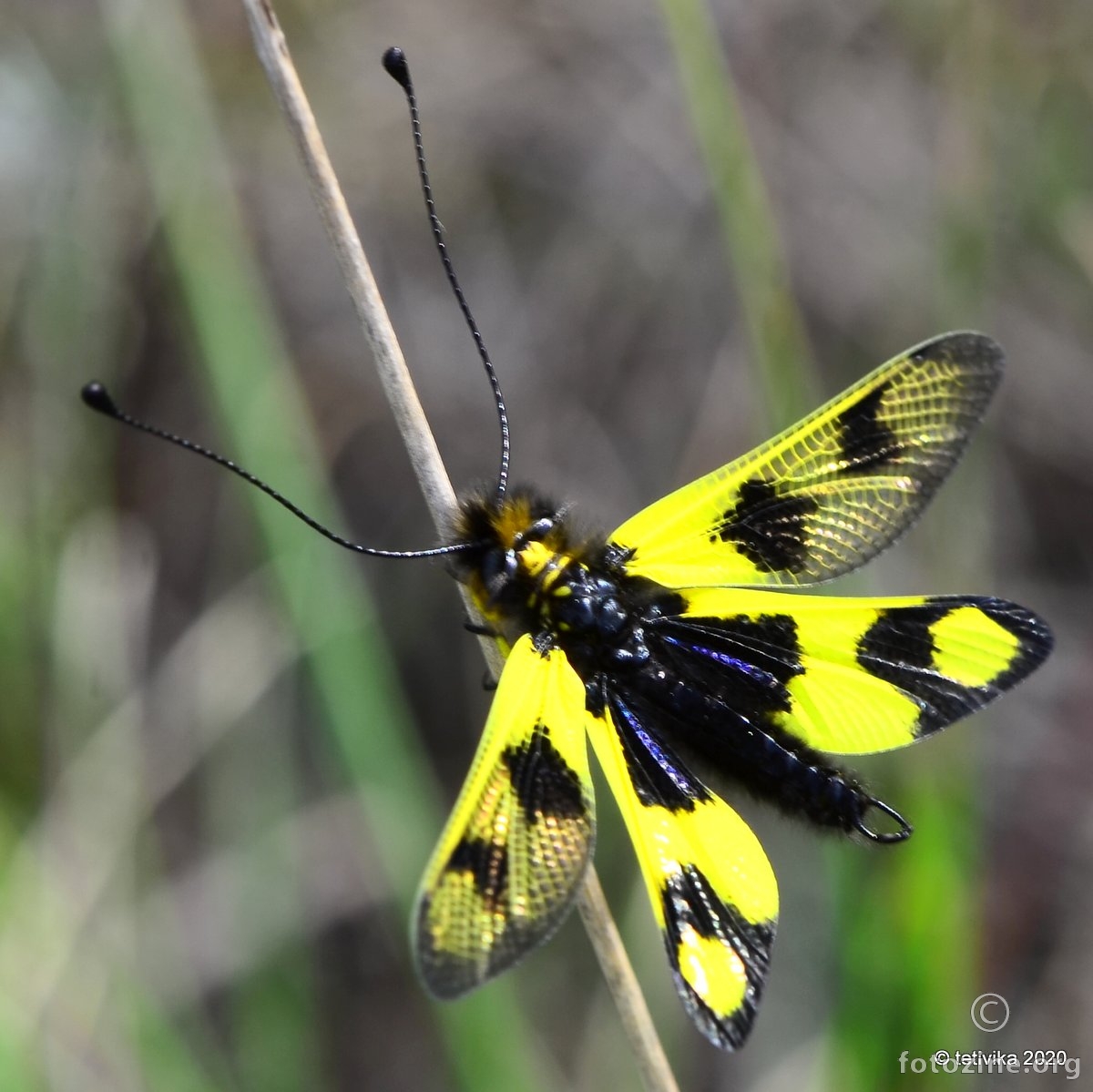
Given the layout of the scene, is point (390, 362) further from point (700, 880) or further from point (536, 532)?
point (700, 880)

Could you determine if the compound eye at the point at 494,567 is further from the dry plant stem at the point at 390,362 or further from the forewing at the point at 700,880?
the forewing at the point at 700,880

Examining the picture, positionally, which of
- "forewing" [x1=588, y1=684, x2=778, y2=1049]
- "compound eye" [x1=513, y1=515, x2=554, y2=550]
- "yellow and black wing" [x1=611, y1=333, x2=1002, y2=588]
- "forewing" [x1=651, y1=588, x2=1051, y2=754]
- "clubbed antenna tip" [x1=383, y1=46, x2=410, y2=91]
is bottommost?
"forewing" [x1=588, y1=684, x2=778, y2=1049]

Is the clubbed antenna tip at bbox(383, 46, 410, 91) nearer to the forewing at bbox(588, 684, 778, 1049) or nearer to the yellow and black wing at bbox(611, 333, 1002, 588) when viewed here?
the yellow and black wing at bbox(611, 333, 1002, 588)

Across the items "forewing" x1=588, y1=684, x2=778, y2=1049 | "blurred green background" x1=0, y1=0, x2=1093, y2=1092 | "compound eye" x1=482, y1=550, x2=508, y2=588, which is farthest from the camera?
"blurred green background" x1=0, y1=0, x2=1093, y2=1092

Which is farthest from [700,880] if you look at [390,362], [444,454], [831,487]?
[444,454]

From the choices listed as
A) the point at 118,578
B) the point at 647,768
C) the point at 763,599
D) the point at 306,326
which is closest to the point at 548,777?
the point at 647,768

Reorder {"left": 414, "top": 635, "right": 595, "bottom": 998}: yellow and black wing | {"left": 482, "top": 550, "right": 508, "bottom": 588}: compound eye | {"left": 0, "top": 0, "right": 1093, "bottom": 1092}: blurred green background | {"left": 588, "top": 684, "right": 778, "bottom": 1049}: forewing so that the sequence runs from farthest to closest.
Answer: {"left": 0, "top": 0, "right": 1093, "bottom": 1092}: blurred green background
{"left": 482, "top": 550, "right": 508, "bottom": 588}: compound eye
{"left": 588, "top": 684, "right": 778, "bottom": 1049}: forewing
{"left": 414, "top": 635, "right": 595, "bottom": 998}: yellow and black wing

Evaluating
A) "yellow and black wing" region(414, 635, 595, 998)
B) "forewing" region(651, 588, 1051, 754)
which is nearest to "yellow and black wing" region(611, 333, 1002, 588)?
"forewing" region(651, 588, 1051, 754)

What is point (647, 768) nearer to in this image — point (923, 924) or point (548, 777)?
point (548, 777)
